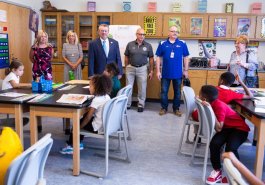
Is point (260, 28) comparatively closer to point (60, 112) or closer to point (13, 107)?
point (60, 112)

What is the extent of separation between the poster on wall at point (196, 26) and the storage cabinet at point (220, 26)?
196mm

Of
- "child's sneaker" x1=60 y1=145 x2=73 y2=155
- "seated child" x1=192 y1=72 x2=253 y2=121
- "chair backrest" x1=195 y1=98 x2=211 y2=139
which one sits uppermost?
"seated child" x1=192 y1=72 x2=253 y2=121

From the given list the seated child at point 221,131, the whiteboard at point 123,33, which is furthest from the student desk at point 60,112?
the whiteboard at point 123,33

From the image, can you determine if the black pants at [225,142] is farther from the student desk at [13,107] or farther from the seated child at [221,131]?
the student desk at [13,107]

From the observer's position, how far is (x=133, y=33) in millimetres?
5691

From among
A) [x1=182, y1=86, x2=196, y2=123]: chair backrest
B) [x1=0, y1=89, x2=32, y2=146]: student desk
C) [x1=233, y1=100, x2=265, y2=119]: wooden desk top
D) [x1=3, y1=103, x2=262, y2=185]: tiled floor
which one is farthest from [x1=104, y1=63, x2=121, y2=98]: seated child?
[x1=233, y1=100, x2=265, y2=119]: wooden desk top

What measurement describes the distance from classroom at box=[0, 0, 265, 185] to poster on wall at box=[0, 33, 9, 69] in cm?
2

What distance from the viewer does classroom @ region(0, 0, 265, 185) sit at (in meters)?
2.55

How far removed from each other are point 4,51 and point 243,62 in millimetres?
3969

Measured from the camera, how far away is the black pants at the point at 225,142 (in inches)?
98.9

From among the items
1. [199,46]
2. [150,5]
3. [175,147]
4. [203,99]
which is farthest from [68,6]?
[203,99]

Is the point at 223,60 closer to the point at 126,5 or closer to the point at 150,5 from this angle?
the point at 150,5

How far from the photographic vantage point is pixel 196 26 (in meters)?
5.92

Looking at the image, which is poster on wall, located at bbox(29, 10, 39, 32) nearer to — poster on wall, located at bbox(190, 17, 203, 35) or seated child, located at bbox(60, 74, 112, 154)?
poster on wall, located at bbox(190, 17, 203, 35)
